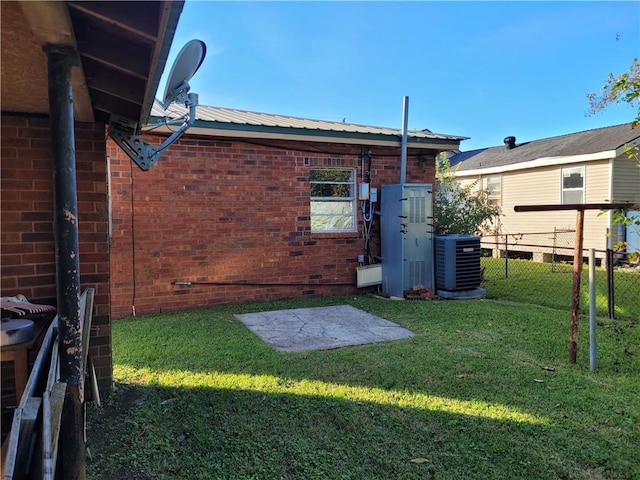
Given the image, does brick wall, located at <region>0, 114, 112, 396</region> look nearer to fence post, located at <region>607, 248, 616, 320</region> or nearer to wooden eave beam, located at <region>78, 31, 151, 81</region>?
wooden eave beam, located at <region>78, 31, 151, 81</region>

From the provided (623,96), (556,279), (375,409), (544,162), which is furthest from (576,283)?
(544,162)

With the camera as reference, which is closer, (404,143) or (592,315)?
(592,315)

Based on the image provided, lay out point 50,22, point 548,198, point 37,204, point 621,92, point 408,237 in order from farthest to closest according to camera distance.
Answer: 1. point 548,198
2. point 408,237
3. point 621,92
4. point 37,204
5. point 50,22

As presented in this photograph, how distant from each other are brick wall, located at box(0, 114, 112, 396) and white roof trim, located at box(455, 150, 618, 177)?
544 inches

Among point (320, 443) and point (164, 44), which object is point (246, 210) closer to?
point (320, 443)

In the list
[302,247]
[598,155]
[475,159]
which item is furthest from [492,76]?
[302,247]

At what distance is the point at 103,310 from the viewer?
3.45 metres

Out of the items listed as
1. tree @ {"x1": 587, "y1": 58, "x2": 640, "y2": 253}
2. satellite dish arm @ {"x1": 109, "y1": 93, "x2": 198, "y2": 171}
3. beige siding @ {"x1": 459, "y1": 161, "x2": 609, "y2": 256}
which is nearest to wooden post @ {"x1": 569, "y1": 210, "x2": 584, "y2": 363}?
tree @ {"x1": 587, "y1": 58, "x2": 640, "y2": 253}

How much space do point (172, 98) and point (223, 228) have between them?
3.79 metres

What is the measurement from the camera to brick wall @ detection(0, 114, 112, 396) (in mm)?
2980

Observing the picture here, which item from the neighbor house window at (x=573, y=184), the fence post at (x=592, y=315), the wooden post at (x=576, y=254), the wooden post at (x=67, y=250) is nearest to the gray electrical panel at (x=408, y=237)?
the wooden post at (x=576, y=254)

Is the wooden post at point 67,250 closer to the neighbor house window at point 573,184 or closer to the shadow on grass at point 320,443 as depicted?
the shadow on grass at point 320,443

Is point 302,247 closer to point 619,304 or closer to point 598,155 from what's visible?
point 619,304

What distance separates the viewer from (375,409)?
128 inches
